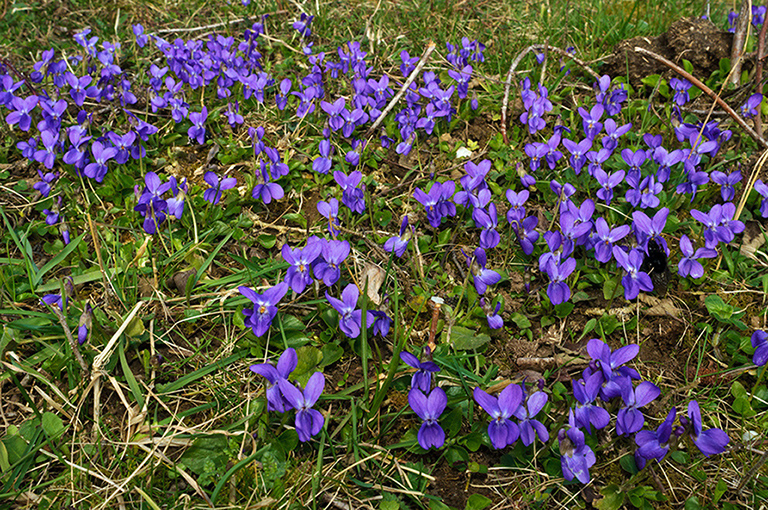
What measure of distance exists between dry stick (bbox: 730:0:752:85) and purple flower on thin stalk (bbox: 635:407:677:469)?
2.71 m

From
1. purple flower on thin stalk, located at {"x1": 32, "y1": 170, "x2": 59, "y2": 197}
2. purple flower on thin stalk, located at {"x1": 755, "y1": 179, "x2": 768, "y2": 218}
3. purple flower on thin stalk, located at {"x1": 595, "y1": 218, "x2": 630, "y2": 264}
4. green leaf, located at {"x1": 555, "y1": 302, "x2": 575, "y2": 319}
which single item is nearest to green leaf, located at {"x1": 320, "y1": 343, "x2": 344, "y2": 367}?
green leaf, located at {"x1": 555, "y1": 302, "x2": 575, "y2": 319}

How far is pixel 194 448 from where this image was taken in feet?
6.29

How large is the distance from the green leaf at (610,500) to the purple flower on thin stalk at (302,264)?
4.28ft

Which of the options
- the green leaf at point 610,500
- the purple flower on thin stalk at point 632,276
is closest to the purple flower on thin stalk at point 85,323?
the green leaf at point 610,500

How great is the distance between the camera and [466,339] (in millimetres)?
2281

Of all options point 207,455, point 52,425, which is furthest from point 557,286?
point 52,425

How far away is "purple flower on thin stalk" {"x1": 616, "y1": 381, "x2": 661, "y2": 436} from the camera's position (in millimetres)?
1854

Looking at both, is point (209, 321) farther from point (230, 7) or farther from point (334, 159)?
point (230, 7)

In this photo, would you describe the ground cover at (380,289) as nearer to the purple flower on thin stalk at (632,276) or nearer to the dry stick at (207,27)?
the purple flower on thin stalk at (632,276)

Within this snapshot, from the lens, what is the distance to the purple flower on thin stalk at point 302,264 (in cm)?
221

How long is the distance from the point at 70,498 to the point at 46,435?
0.90 ft

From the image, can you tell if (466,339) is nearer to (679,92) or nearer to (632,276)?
(632,276)

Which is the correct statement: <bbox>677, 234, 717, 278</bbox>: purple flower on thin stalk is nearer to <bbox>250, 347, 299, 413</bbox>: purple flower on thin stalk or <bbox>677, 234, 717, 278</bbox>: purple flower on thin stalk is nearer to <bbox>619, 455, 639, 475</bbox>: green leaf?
<bbox>619, 455, 639, 475</bbox>: green leaf

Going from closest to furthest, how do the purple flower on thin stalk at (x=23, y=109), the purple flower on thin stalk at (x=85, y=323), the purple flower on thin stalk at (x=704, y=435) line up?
the purple flower on thin stalk at (x=704, y=435) < the purple flower on thin stalk at (x=85, y=323) < the purple flower on thin stalk at (x=23, y=109)
